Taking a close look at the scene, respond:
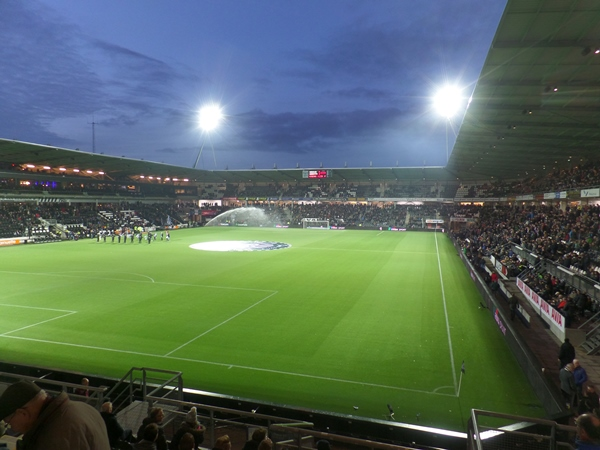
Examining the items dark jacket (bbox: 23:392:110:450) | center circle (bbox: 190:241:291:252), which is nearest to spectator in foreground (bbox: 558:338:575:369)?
dark jacket (bbox: 23:392:110:450)

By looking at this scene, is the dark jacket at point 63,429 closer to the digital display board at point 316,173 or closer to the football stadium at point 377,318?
the football stadium at point 377,318

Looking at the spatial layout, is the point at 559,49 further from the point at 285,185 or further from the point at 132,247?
the point at 285,185

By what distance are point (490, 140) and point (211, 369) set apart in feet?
91.0

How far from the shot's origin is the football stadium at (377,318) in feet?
25.7

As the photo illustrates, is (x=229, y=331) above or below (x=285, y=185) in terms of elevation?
below

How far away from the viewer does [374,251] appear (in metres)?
36.9

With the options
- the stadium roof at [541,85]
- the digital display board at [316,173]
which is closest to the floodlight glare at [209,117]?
the digital display board at [316,173]

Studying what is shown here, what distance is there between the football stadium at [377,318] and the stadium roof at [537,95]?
0.35 feet

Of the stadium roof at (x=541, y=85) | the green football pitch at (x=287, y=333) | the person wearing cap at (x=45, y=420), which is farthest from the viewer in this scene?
the stadium roof at (x=541, y=85)

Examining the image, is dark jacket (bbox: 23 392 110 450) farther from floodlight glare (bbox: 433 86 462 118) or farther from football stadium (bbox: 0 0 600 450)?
floodlight glare (bbox: 433 86 462 118)

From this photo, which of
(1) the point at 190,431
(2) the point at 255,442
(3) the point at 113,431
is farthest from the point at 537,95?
(3) the point at 113,431

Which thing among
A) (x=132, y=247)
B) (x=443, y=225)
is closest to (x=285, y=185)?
(x=443, y=225)

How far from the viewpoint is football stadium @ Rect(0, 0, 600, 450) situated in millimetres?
7848

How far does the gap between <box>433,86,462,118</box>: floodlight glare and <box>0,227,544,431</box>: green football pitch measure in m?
20.0
